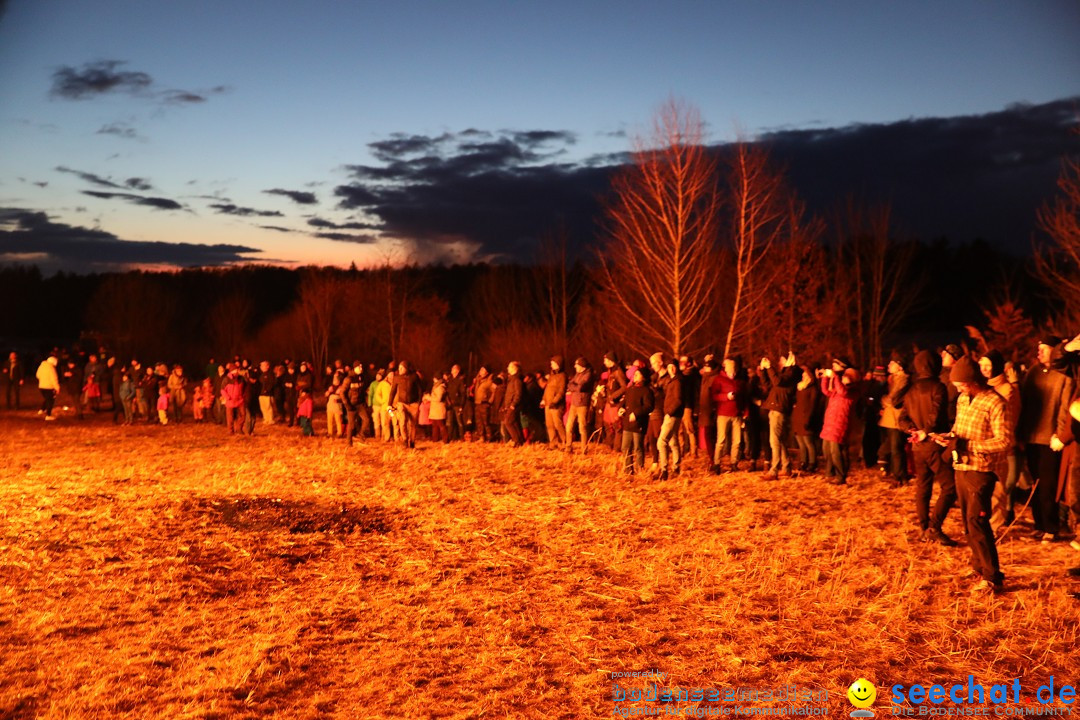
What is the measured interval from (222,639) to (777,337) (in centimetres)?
2873

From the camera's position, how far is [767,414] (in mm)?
14297

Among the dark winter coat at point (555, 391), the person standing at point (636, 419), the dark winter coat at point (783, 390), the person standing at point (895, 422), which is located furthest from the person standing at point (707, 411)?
the dark winter coat at point (555, 391)

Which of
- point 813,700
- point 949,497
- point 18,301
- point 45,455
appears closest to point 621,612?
point 813,700

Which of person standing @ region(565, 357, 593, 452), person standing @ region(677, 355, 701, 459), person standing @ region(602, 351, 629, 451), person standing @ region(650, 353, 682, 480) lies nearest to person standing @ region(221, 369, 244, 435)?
person standing @ region(565, 357, 593, 452)

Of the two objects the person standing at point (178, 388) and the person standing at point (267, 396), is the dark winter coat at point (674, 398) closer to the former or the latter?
the person standing at point (267, 396)

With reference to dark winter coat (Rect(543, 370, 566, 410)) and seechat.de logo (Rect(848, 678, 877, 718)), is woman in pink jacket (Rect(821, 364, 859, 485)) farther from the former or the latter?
seechat.de logo (Rect(848, 678, 877, 718))

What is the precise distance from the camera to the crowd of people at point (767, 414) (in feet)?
27.0

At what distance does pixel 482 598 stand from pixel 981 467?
14.8 ft

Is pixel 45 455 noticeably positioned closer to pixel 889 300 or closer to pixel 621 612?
pixel 621 612

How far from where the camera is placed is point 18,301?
3649 inches

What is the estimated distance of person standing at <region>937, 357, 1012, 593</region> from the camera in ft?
23.3

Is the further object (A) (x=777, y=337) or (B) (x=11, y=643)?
(A) (x=777, y=337)

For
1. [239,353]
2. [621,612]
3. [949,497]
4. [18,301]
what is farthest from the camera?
[18,301]

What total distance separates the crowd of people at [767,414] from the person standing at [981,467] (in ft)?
0.04
